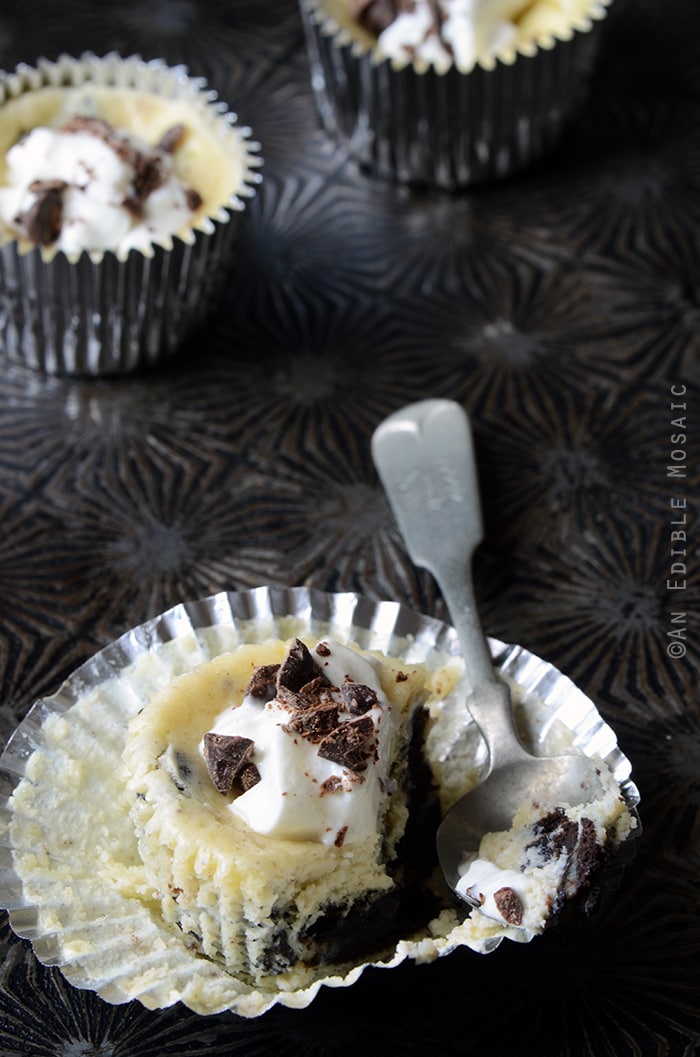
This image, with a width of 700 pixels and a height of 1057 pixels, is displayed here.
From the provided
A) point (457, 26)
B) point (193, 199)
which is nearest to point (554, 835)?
point (193, 199)

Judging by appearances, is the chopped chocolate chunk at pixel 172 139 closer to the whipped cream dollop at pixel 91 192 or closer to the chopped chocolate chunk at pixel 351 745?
the whipped cream dollop at pixel 91 192

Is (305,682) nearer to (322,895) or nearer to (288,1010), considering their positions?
(322,895)

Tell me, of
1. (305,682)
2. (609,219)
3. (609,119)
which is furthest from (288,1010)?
(609,119)

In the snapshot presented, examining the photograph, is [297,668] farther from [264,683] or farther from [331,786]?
[331,786]

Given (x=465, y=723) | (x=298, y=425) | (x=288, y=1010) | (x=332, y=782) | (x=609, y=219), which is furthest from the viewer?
(x=609, y=219)

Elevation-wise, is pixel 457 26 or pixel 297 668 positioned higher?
pixel 457 26

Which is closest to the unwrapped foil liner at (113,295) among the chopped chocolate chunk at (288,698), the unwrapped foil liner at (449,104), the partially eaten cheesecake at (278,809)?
the unwrapped foil liner at (449,104)

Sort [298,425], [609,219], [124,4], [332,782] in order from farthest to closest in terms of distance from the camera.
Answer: [124,4]
[609,219]
[298,425]
[332,782]
